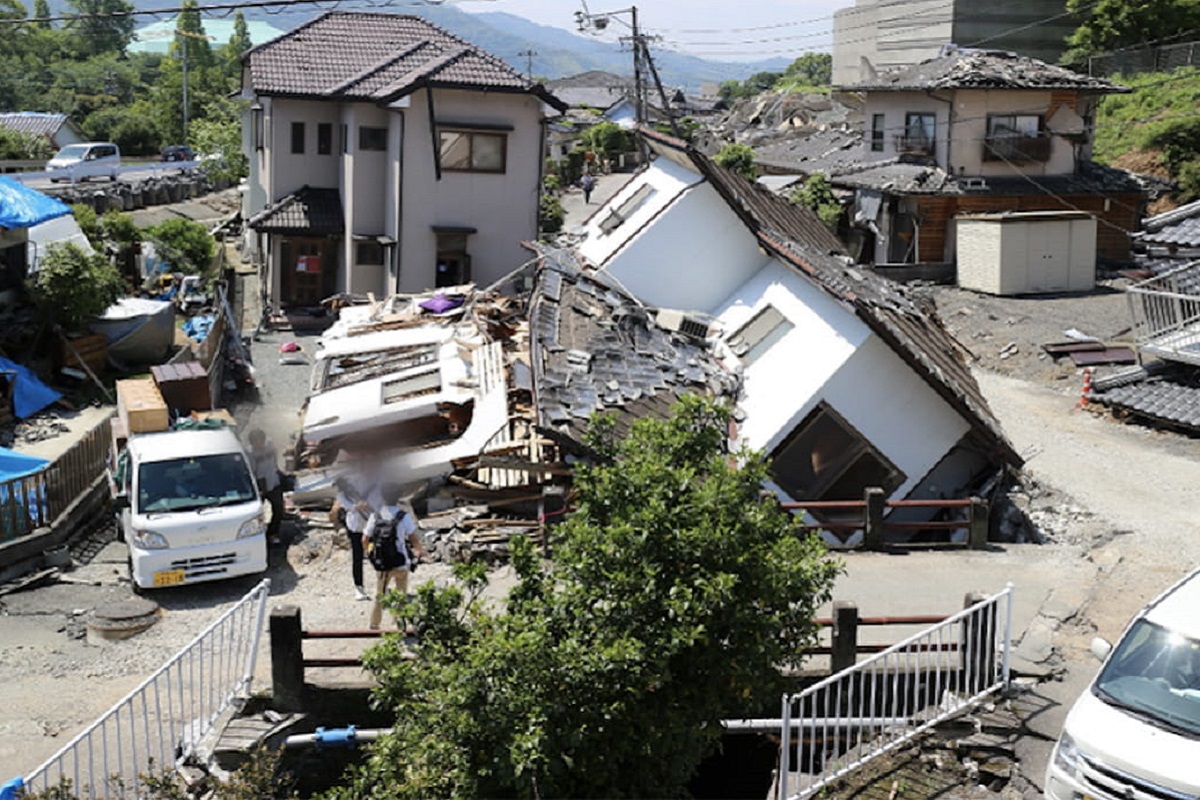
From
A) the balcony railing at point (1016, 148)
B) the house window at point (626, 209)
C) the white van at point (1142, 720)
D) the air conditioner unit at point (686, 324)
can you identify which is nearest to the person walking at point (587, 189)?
the balcony railing at point (1016, 148)

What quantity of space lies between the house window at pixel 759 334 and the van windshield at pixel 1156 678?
10376mm

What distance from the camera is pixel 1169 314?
23.5m

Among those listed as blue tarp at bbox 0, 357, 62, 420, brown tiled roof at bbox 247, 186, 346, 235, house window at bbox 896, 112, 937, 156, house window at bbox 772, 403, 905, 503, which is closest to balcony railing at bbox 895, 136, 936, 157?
house window at bbox 896, 112, 937, 156

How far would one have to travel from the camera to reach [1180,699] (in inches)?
351

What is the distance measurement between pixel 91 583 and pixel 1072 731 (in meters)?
11.4

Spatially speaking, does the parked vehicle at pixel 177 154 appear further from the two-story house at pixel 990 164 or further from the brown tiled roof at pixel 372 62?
the two-story house at pixel 990 164

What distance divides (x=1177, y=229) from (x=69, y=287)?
22.2 m

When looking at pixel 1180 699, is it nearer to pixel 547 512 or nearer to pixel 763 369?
pixel 547 512

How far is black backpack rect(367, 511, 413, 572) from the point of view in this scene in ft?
41.0

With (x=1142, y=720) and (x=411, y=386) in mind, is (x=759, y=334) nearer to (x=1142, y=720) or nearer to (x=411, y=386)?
(x=411, y=386)

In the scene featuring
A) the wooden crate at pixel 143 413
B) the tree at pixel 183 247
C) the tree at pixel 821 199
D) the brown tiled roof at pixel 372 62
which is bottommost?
the wooden crate at pixel 143 413

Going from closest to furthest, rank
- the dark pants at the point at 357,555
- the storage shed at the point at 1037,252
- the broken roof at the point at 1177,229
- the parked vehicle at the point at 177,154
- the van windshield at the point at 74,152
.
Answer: the dark pants at the point at 357,555, the broken roof at the point at 1177,229, the storage shed at the point at 1037,252, the van windshield at the point at 74,152, the parked vehicle at the point at 177,154

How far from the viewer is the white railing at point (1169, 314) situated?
23.0 metres

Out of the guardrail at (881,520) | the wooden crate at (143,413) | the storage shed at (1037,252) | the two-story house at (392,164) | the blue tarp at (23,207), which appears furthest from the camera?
the storage shed at (1037,252)
